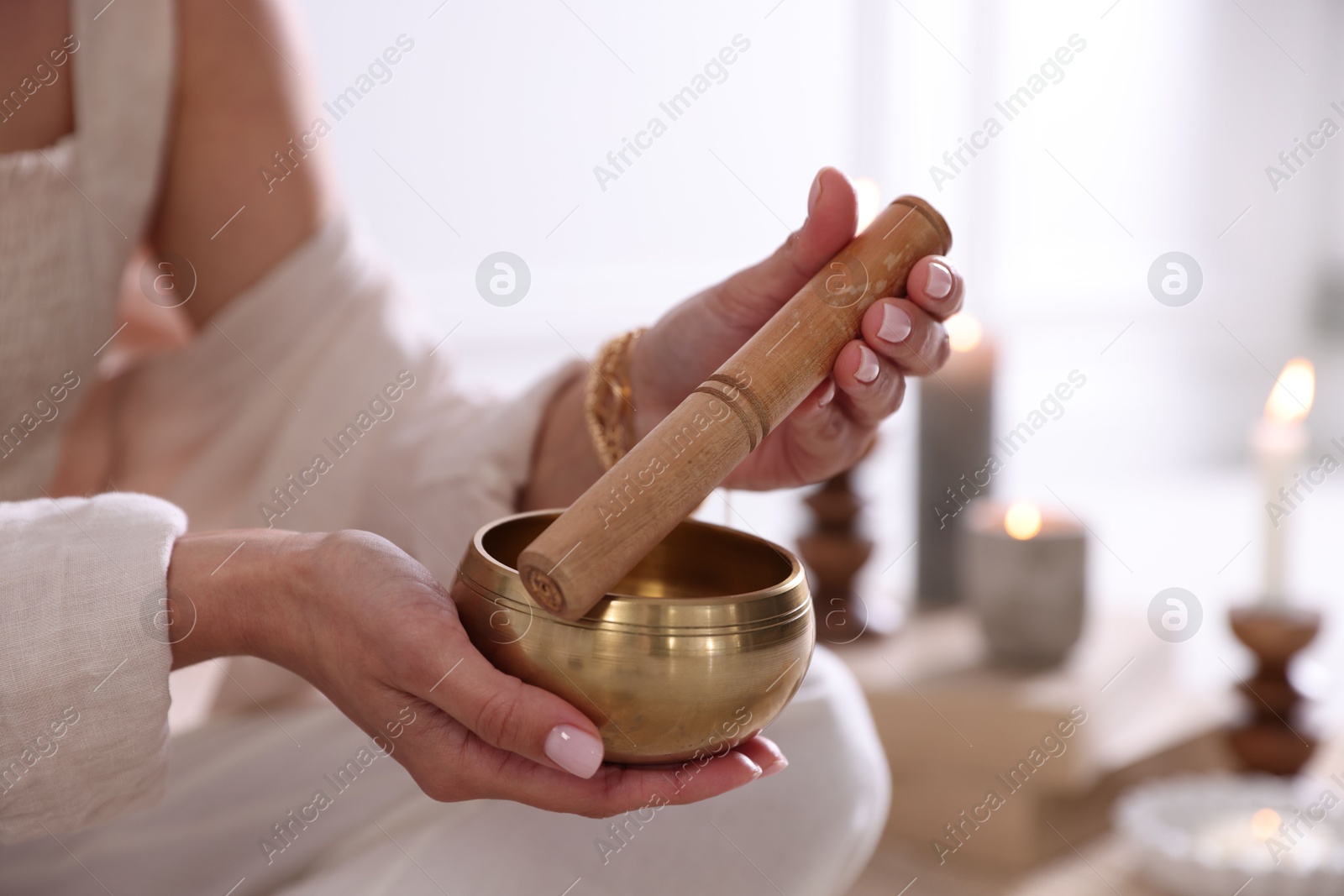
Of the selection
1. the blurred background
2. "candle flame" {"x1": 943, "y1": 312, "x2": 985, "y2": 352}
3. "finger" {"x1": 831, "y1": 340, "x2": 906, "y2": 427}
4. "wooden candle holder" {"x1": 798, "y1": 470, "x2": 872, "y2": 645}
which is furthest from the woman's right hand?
"candle flame" {"x1": 943, "y1": 312, "x2": 985, "y2": 352}

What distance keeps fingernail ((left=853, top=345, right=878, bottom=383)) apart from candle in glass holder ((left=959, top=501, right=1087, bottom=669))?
0.63 meters

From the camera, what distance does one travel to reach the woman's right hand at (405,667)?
508mm

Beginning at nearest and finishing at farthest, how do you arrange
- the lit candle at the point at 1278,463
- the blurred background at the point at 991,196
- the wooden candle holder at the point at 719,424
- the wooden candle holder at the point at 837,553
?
the wooden candle holder at the point at 719,424 → the lit candle at the point at 1278,463 → the wooden candle holder at the point at 837,553 → the blurred background at the point at 991,196

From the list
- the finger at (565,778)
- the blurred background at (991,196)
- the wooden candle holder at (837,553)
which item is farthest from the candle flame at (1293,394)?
the finger at (565,778)

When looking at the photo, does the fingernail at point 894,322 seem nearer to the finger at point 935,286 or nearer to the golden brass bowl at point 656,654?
the finger at point 935,286

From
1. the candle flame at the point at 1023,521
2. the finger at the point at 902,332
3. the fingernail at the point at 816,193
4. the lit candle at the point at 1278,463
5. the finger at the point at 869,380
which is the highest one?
the lit candle at the point at 1278,463

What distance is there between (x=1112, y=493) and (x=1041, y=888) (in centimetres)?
187

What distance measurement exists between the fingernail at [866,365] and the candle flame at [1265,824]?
0.69 m

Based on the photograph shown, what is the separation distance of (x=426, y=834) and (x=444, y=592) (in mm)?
161

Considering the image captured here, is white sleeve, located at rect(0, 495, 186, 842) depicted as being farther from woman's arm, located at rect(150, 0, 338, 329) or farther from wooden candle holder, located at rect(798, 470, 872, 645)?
wooden candle holder, located at rect(798, 470, 872, 645)

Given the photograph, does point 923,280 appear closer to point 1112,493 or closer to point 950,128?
point 950,128

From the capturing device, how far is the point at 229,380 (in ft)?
3.26

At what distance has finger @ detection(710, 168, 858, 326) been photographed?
2.07 ft

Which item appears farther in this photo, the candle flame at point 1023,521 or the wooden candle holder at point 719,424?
the candle flame at point 1023,521
